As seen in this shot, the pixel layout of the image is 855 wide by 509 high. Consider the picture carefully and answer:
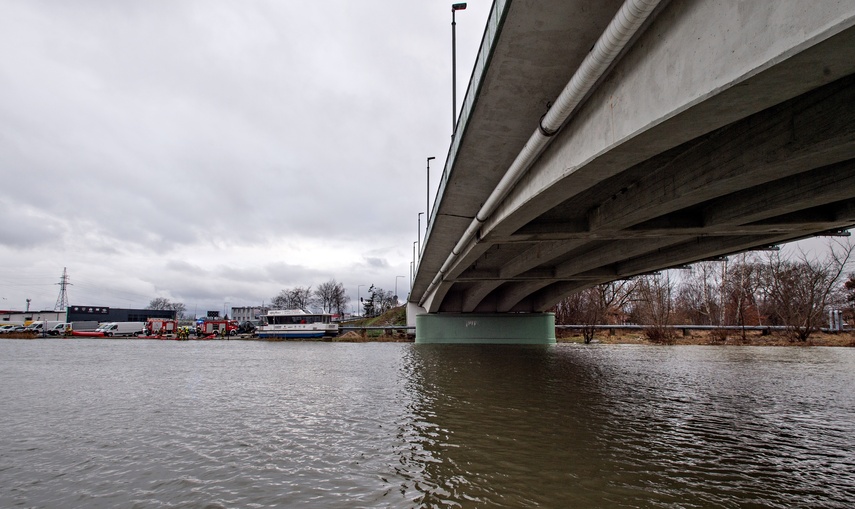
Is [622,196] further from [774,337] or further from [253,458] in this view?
[774,337]


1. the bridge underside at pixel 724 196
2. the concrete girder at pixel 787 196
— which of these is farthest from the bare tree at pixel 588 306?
the concrete girder at pixel 787 196

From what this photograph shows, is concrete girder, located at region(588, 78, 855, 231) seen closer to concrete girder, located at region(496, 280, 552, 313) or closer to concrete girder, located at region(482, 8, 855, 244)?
concrete girder, located at region(482, 8, 855, 244)

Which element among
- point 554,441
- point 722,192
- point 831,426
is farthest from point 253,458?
point 831,426

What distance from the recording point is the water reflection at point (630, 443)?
571cm

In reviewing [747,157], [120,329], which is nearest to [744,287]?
[747,157]

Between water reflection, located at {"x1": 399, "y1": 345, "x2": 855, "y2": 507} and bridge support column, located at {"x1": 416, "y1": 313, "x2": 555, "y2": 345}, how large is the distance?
22702 millimetres

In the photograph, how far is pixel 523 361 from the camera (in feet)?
77.4

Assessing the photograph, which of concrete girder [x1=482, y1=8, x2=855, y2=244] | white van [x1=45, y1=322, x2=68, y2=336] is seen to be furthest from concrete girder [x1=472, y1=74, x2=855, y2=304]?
white van [x1=45, y1=322, x2=68, y2=336]

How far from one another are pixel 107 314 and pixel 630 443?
439 ft

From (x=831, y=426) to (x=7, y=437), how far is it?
15.3 m

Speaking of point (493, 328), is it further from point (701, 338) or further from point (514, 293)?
point (701, 338)

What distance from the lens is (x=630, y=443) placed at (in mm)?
7984

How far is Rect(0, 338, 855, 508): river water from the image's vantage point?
5754mm

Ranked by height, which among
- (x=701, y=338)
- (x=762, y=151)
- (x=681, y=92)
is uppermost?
(x=762, y=151)
